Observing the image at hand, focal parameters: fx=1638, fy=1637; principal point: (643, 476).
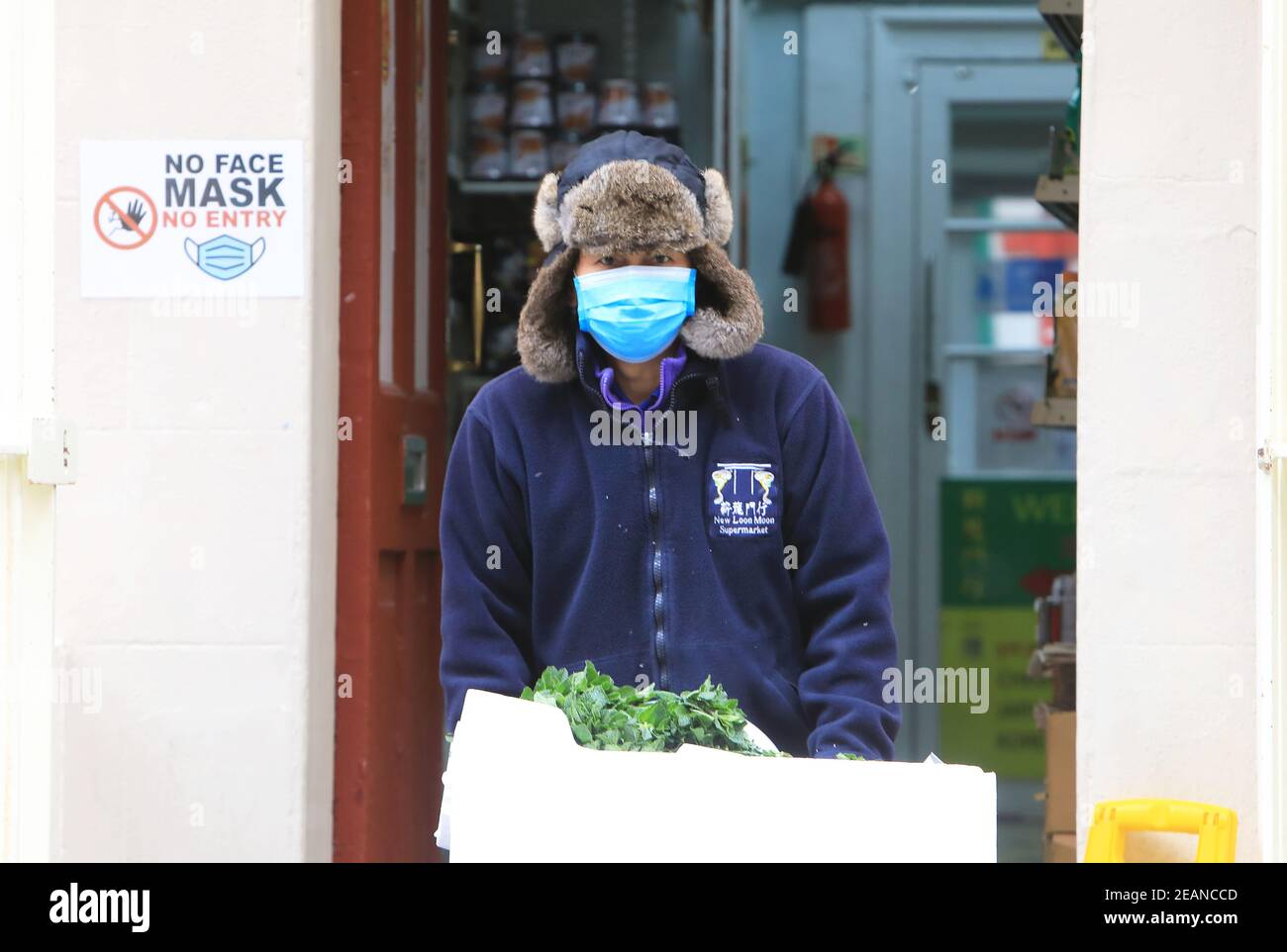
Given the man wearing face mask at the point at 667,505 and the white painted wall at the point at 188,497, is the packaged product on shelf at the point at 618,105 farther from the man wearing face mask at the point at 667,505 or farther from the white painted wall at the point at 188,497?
the man wearing face mask at the point at 667,505

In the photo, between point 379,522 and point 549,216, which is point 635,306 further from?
point 379,522

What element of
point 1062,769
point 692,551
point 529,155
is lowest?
point 1062,769

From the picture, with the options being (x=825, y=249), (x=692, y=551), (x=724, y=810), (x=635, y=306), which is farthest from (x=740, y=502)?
(x=825, y=249)

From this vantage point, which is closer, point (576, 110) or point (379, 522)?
point (379, 522)

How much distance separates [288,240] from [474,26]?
2126 millimetres

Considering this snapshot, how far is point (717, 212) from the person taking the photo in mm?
2537

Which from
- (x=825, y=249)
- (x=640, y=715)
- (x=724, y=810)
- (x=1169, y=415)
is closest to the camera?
(x=724, y=810)

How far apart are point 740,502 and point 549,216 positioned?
532 mm

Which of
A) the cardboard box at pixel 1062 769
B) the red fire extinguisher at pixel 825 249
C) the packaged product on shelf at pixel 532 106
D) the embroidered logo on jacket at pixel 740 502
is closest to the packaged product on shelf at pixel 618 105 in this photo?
the packaged product on shelf at pixel 532 106

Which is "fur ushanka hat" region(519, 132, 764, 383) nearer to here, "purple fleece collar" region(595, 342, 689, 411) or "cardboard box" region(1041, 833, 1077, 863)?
"purple fleece collar" region(595, 342, 689, 411)

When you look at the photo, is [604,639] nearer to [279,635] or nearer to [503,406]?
[503,406]

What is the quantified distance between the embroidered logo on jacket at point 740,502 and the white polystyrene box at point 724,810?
2.71 ft
